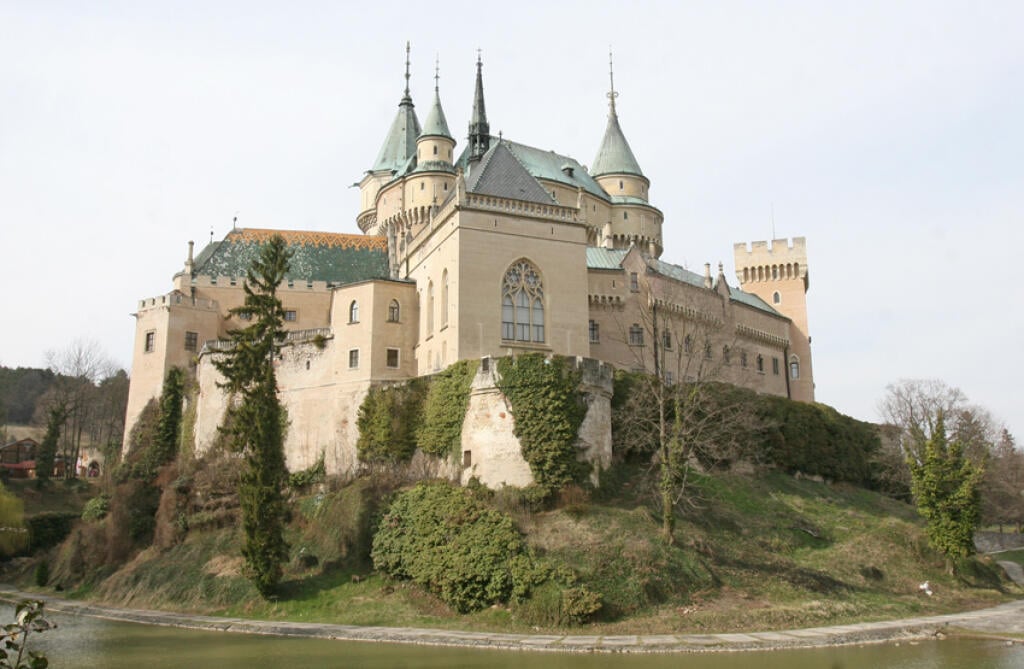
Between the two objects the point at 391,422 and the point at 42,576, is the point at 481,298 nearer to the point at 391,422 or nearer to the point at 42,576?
the point at 391,422

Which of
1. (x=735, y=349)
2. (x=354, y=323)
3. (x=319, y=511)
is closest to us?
(x=319, y=511)

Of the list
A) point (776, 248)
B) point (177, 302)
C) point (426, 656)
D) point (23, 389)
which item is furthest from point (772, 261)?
point (23, 389)

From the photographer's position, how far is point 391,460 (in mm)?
37969

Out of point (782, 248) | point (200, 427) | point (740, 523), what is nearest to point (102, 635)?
point (200, 427)

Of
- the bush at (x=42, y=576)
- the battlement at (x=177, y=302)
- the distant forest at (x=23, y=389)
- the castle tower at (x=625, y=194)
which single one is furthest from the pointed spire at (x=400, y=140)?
the distant forest at (x=23, y=389)

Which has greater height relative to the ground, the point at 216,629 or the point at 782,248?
the point at 782,248

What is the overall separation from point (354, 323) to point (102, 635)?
1766 cm

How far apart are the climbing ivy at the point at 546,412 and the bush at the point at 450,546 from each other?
2766 millimetres

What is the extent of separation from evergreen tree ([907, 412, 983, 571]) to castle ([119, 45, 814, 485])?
31.6 ft

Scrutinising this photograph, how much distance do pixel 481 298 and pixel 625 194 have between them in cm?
2872

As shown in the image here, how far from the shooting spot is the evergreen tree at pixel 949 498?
119 ft

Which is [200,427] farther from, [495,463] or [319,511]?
[495,463]

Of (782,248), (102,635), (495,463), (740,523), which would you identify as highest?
(782,248)

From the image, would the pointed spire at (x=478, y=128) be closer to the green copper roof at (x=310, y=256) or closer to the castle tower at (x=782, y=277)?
the green copper roof at (x=310, y=256)
